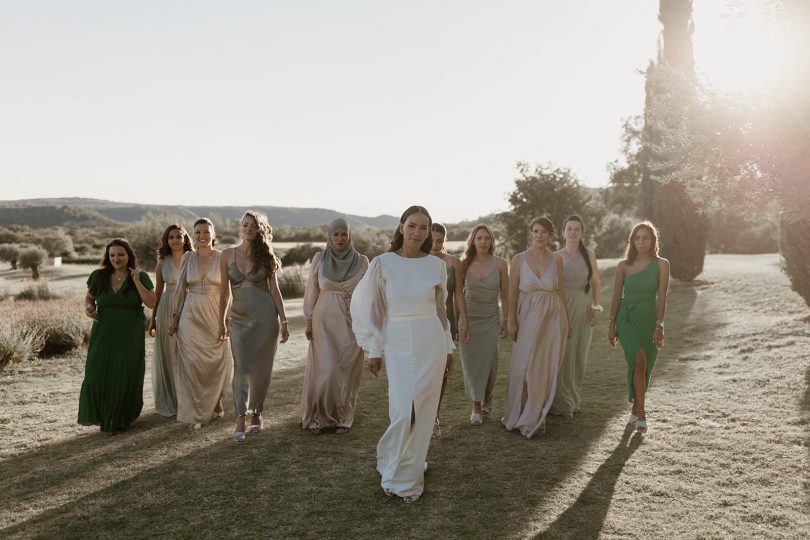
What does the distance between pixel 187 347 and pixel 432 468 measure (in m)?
3.14

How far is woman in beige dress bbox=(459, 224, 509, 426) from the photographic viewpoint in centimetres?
721

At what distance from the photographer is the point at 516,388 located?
6.79 metres

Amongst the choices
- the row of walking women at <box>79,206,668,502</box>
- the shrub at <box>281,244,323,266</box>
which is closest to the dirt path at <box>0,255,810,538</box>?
the row of walking women at <box>79,206,668,502</box>

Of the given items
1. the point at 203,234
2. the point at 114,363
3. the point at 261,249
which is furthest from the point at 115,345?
the point at 261,249

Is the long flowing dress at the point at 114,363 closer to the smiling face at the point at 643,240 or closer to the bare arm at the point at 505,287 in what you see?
the bare arm at the point at 505,287

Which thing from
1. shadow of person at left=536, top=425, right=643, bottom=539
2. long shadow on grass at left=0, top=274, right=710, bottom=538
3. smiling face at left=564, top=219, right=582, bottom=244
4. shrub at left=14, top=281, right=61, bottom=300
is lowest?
shrub at left=14, top=281, right=61, bottom=300

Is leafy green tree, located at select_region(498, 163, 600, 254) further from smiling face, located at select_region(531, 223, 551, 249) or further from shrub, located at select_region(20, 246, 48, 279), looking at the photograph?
shrub, located at select_region(20, 246, 48, 279)

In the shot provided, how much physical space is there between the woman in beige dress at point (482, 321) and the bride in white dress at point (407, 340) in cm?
223

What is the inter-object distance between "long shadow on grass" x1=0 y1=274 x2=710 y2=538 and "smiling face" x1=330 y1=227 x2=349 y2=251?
6.54 ft

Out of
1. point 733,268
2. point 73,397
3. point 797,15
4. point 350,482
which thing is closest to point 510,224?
point 733,268

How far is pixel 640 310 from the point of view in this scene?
6.75m

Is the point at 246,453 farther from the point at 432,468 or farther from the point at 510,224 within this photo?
the point at 510,224

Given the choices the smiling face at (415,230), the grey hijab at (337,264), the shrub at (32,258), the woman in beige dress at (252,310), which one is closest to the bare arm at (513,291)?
the grey hijab at (337,264)

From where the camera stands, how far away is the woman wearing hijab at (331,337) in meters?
6.79
